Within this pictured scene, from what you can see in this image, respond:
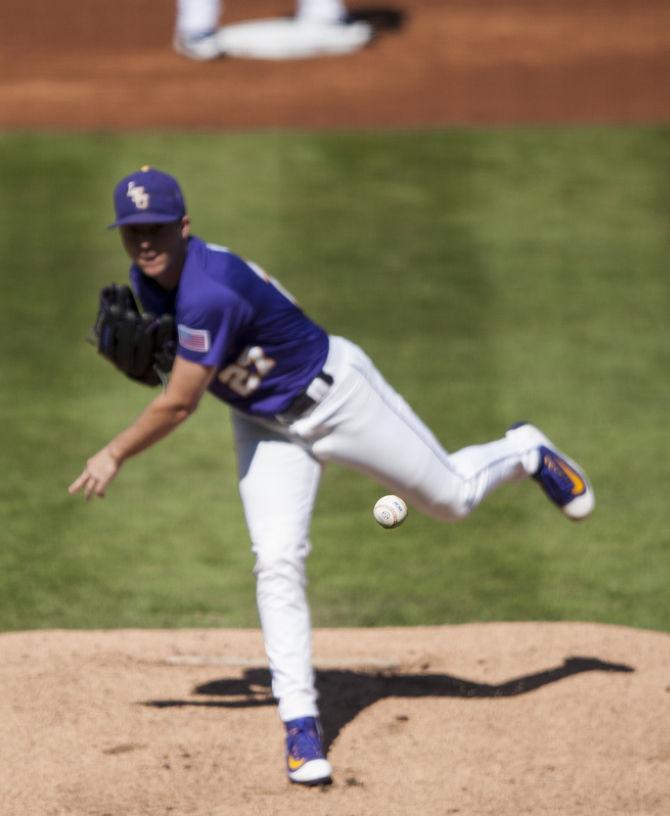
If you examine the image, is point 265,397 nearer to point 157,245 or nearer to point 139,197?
point 157,245

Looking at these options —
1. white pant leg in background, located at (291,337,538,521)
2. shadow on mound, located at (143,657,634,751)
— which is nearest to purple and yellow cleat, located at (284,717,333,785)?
shadow on mound, located at (143,657,634,751)

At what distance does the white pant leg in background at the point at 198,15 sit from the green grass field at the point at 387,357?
2.05m

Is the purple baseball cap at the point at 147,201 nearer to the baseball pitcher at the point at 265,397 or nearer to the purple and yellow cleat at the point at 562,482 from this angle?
the baseball pitcher at the point at 265,397

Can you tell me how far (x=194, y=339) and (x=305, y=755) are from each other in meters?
1.50

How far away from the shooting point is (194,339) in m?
5.34

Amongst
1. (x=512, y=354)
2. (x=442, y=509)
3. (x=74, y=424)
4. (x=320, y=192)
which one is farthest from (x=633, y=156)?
(x=442, y=509)

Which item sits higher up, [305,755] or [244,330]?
[244,330]

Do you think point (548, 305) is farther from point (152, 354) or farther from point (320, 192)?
point (152, 354)

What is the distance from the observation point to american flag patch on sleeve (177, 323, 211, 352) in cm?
533

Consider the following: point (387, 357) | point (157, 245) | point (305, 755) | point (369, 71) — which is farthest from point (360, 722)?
point (369, 71)

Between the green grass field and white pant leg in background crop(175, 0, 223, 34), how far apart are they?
205 cm

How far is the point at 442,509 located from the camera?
6.06 meters

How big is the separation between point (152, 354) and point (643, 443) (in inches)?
185

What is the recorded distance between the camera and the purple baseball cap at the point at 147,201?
5.31m
